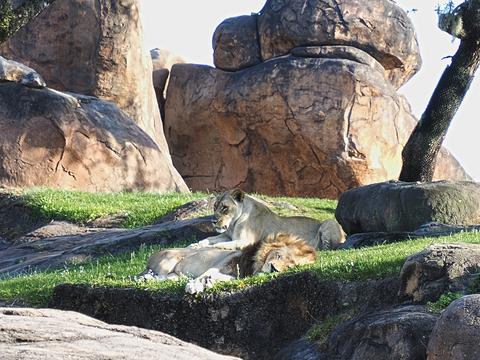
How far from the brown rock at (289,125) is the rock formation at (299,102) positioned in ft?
0.09

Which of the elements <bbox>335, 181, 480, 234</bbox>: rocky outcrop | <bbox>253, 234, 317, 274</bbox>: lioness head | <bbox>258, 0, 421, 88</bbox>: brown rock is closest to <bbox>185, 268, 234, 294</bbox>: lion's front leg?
<bbox>253, 234, 317, 274</bbox>: lioness head

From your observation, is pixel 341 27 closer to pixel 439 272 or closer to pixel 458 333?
pixel 439 272

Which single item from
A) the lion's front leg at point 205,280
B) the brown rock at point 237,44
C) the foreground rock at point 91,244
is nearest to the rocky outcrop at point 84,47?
the brown rock at point 237,44

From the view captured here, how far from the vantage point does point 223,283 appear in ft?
39.2

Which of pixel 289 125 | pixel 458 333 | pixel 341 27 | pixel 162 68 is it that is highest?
pixel 341 27

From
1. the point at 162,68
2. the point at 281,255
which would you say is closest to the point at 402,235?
the point at 281,255

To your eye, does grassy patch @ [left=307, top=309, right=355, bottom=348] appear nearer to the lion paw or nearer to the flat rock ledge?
the flat rock ledge

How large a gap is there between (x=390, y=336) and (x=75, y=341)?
3.55m

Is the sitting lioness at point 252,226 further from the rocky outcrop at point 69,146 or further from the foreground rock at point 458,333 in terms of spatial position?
the rocky outcrop at point 69,146

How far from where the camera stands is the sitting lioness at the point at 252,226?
15.6 metres

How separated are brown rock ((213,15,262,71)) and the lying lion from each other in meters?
18.7

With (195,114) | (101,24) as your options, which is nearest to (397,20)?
(195,114)

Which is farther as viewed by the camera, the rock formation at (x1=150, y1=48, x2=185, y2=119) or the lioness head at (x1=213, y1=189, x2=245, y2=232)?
the rock formation at (x1=150, y1=48, x2=185, y2=119)

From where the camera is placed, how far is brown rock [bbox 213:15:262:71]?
31641 mm
